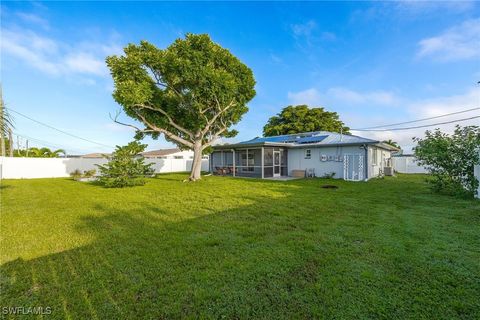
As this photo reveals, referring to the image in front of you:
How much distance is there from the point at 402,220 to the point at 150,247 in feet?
17.7

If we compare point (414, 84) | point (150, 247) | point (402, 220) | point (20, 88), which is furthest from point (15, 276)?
point (414, 84)

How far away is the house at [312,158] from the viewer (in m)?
13.9

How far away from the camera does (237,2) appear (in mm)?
10844

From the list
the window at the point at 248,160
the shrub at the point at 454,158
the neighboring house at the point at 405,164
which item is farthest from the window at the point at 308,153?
the neighboring house at the point at 405,164

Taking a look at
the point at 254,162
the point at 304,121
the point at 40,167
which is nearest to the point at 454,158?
A: the point at 254,162

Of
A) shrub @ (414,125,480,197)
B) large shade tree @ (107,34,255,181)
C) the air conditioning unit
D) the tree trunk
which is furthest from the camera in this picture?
the air conditioning unit

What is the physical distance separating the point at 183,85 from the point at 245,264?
12.9 m

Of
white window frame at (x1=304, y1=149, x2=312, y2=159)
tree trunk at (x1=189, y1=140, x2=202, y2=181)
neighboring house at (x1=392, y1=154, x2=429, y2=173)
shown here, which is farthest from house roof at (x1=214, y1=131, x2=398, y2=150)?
neighboring house at (x1=392, y1=154, x2=429, y2=173)

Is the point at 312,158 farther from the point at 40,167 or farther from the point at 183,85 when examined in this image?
the point at 40,167

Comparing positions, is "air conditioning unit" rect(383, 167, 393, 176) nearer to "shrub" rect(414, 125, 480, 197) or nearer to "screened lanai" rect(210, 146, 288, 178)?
"screened lanai" rect(210, 146, 288, 178)

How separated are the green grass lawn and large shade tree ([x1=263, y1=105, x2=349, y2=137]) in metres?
24.6

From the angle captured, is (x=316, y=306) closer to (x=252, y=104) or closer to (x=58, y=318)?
(x=58, y=318)

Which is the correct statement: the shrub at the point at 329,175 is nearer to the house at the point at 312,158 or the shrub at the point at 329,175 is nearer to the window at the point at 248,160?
the house at the point at 312,158

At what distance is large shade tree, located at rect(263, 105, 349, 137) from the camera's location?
29.5 meters
